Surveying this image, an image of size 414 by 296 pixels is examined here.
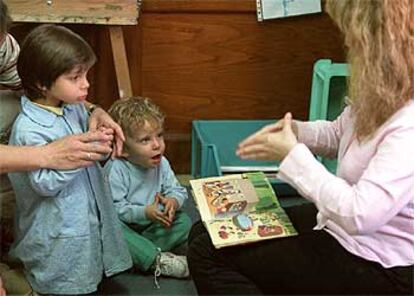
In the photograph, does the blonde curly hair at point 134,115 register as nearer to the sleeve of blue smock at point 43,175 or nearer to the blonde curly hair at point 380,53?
Result: the sleeve of blue smock at point 43,175

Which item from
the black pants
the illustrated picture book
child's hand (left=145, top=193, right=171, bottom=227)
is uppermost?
the illustrated picture book

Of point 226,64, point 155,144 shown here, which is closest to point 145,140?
point 155,144

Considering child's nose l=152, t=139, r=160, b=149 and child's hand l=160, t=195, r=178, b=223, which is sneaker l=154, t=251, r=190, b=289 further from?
child's nose l=152, t=139, r=160, b=149

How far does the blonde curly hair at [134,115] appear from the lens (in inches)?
75.0

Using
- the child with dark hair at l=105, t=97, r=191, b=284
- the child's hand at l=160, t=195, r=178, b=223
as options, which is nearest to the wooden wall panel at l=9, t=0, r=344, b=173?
the child with dark hair at l=105, t=97, r=191, b=284

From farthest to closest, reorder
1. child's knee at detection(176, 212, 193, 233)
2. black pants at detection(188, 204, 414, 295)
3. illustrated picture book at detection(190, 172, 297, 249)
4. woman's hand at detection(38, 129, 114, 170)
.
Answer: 1. child's knee at detection(176, 212, 193, 233)
2. woman's hand at detection(38, 129, 114, 170)
3. illustrated picture book at detection(190, 172, 297, 249)
4. black pants at detection(188, 204, 414, 295)

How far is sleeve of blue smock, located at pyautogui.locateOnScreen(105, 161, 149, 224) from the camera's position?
1894 millimetres

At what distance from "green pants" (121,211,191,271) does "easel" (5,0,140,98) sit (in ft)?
1.93

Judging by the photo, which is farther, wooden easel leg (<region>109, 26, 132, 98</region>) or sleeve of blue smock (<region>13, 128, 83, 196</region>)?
wooden easel leg (<region>109, 26, 132, 98</region>)

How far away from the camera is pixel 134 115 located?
1.91 m

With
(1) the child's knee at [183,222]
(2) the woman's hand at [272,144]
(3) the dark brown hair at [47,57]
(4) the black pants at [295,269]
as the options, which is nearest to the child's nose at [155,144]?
(1) the child's knee at [183,222]

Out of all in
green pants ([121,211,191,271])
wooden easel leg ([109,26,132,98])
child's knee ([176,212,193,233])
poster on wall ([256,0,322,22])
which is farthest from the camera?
poster on wall ([256,0,322,22])

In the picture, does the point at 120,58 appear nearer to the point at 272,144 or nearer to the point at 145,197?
the point at 145,197

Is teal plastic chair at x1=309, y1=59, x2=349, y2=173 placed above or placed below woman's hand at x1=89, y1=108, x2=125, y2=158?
below
